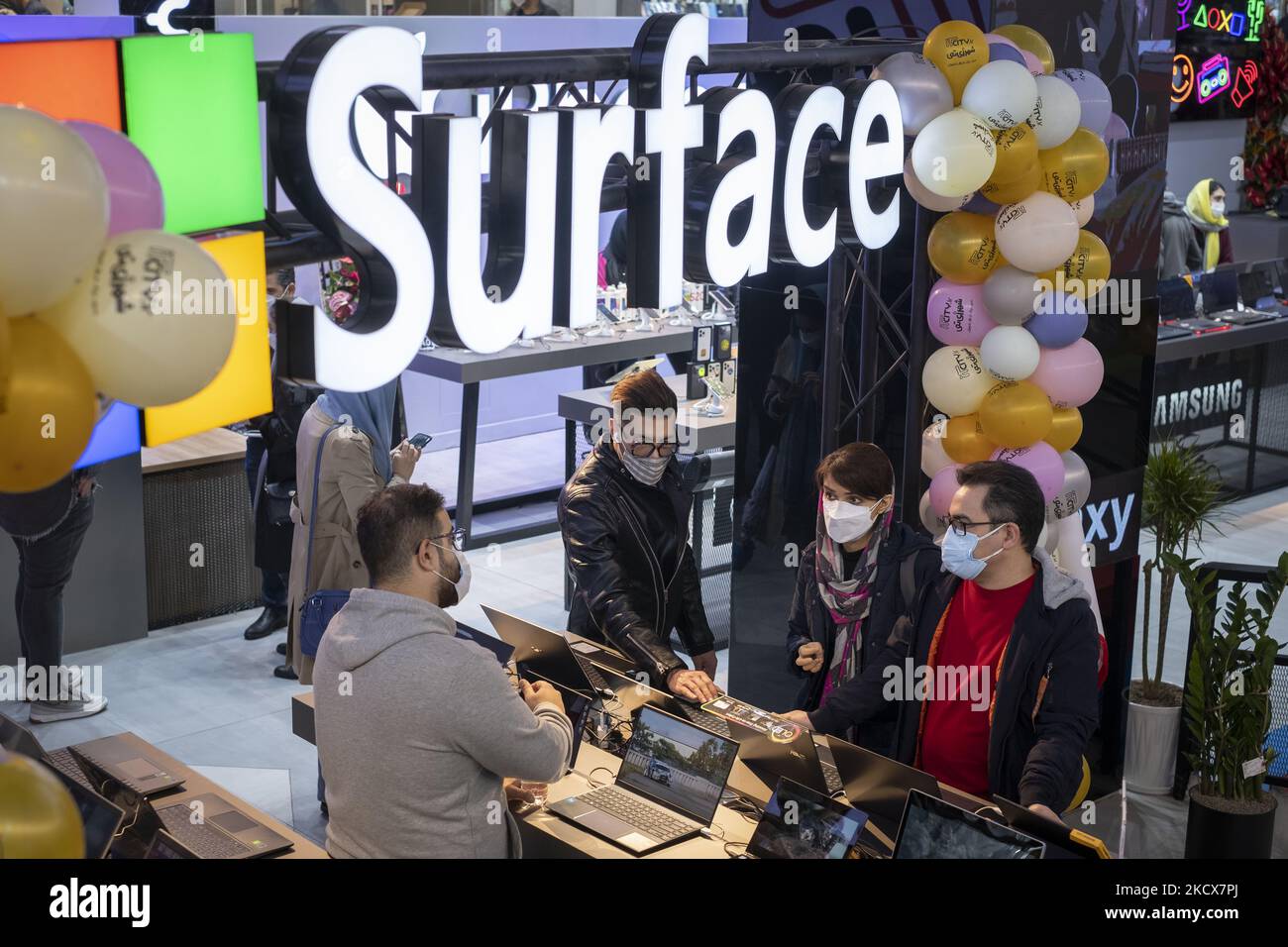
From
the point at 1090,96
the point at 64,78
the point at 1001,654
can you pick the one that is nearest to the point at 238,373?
the point at 64,78

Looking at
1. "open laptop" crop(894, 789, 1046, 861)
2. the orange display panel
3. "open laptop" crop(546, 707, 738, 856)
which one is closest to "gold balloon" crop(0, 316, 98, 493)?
the orange display panel

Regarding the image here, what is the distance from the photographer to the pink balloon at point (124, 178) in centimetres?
247

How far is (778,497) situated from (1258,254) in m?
10.7

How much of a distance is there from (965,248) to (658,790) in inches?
73.6

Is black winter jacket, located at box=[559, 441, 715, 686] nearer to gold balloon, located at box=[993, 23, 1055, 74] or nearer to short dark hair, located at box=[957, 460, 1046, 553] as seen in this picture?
short dark hair, located at box=[957, 460, 1046, 553]

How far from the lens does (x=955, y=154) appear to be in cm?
405

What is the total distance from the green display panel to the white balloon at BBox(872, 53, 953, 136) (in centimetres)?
194

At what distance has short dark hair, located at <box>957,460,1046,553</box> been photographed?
138 inches

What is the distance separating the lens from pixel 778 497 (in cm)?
530

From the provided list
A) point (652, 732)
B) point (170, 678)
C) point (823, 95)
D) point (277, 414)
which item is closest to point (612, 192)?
point (823, 95)

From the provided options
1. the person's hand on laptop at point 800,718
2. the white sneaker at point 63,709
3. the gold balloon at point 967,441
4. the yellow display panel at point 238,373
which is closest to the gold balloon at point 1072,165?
the gold balloon at point 967,441

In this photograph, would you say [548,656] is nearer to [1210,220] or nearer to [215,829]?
[215,829]

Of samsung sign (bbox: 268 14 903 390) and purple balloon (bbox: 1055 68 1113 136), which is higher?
purple balloon (bbox: 1055 68 1113 136)

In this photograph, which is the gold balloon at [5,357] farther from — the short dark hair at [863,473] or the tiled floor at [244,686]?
the short dark hair at [863,473]
